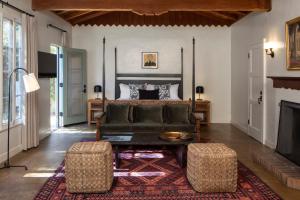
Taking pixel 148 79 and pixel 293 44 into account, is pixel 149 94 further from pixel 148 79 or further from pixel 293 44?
pixel 293 44

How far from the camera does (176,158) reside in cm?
512

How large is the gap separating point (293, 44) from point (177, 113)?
2523 millimetres

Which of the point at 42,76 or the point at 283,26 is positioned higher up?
the point at 283,26

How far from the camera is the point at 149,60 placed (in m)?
9.08

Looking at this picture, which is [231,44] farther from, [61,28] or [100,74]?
[61,28]

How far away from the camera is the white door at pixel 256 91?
641 centimetres

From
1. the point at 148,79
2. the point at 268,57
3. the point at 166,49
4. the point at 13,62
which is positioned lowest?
the point at 148,79

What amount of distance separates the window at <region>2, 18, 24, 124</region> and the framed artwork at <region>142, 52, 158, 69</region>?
4059 millimetres

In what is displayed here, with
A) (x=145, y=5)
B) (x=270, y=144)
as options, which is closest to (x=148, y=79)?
(x=145, y=5)

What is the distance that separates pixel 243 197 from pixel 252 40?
4.42 meters

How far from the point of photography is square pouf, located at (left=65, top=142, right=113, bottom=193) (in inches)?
138

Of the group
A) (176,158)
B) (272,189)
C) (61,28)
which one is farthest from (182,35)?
(272,189)

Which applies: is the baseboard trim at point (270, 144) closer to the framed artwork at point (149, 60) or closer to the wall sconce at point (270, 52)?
the wall sconce at point (270, 52)

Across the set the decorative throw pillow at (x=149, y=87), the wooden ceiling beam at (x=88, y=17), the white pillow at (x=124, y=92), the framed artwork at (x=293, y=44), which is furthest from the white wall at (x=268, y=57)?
the wooden ceiling beam at (x=88, y=17)
